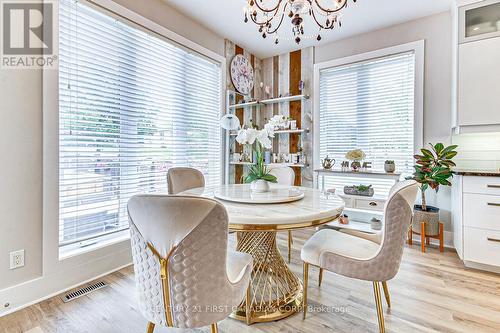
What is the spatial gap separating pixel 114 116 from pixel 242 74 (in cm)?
218

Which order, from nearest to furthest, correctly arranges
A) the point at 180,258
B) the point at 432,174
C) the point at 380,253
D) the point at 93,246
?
the point at 180,258
the point at 380,253
the point at 93,246
the point at 432,174

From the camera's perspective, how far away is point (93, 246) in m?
2.20

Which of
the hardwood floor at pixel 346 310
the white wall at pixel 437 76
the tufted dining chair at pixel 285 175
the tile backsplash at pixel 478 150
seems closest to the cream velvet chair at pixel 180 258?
the hardwood floor at pixel 346 310

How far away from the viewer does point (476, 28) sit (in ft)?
8.18

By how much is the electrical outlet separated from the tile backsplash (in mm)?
4208

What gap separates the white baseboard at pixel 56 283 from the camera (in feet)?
5.57

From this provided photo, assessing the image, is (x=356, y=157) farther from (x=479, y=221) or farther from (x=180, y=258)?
(x=180, y=258)

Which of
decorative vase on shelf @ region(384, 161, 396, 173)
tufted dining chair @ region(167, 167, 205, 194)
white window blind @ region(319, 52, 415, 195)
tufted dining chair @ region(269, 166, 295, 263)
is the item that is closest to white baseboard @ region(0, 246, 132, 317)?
tufted dining chair @ region(167, 167, 205, 194)

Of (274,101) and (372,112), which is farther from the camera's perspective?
(274,101)

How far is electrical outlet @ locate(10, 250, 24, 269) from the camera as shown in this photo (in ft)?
5.64

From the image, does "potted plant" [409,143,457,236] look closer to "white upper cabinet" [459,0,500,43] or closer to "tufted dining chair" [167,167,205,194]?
"white upper cabinet" [459,0,500,43]

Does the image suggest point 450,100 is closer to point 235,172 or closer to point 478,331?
point 478,331

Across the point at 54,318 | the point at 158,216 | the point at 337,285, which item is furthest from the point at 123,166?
the point at 337,285

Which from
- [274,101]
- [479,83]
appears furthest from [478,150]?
[274,101]
